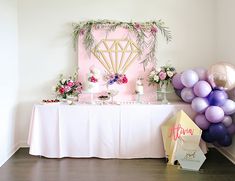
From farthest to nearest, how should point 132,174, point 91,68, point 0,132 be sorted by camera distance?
point 91,68 → point 0,132 → point 132,174

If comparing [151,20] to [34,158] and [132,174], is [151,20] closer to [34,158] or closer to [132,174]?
[132,174]

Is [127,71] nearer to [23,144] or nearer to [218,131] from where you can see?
[218,131]

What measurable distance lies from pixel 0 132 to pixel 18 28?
5.53 ft

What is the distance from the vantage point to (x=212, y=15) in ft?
14.1

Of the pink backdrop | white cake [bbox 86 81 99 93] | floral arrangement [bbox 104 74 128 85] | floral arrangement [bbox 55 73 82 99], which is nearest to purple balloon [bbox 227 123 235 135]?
the pink backdrop

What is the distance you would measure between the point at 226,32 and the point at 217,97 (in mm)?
1073

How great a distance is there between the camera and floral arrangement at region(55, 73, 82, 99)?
4.05m

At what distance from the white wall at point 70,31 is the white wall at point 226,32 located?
149 mm

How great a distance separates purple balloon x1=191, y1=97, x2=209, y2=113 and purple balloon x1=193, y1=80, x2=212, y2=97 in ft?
0.23

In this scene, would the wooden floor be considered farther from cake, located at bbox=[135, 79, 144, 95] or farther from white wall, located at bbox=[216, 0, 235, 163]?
cake, located at bbox=[135, 79, 144, 95]

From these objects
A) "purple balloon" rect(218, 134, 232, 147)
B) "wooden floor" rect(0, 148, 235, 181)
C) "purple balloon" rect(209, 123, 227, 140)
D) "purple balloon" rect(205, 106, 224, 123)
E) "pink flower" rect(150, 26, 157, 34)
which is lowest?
"wooden floor" rect(0, 148, 235, 181)

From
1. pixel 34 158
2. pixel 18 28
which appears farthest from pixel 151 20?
pixel 34 158

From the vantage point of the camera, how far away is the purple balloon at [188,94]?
3.76 m

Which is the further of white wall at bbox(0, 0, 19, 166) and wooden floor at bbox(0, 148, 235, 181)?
white wall at bbox(0, 0, 19, 166)
